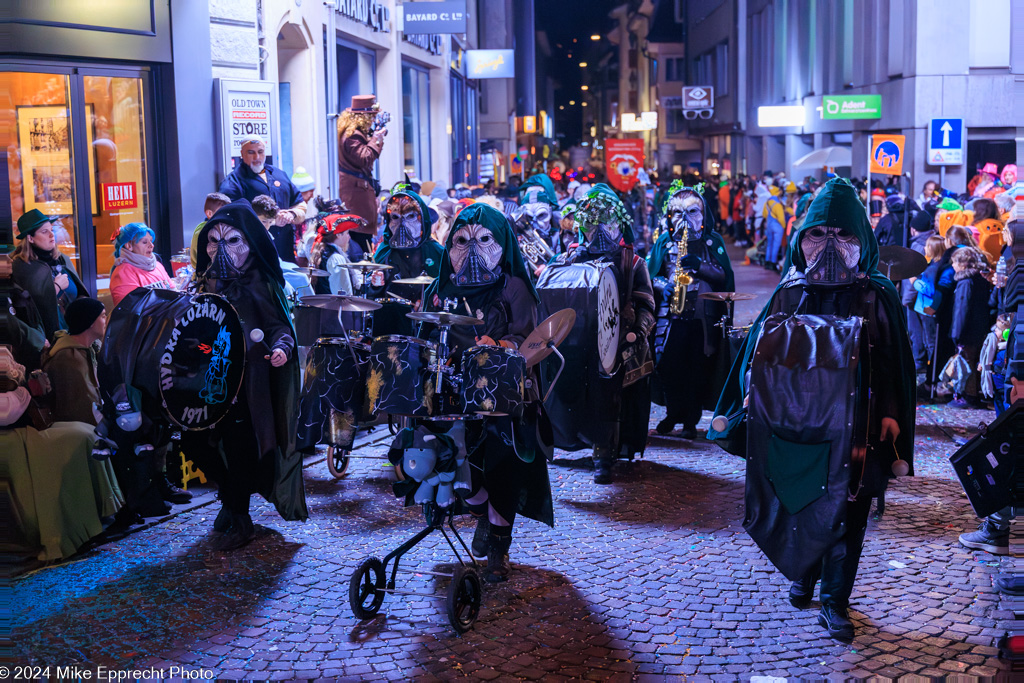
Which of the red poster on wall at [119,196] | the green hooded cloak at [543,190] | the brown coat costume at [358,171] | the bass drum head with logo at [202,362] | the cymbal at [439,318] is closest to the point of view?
the cymbal at [439,318]

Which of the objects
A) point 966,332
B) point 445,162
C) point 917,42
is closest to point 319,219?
point 966,332

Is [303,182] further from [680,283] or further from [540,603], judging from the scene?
[540,603]

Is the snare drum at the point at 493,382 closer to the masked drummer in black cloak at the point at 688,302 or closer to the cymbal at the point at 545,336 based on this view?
the cymbal at the point at 545,336

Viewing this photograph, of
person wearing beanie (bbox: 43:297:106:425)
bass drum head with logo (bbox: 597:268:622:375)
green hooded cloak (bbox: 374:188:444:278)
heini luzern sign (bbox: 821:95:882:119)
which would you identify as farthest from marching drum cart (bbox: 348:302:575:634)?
heini luzern sign (bbox: 821:95:882:119)

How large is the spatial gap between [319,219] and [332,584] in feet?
15.3

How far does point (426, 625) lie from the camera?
5137mm

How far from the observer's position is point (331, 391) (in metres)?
5.19

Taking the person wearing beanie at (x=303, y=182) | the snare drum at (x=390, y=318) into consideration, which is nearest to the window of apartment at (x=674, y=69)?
the person wearing beanie at (x=303, y=182)

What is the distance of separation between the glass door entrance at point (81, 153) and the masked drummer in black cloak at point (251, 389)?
3770 millimetres

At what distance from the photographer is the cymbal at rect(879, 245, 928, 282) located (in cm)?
727

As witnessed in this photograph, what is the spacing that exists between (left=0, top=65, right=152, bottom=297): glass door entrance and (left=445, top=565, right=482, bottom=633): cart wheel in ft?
19.4

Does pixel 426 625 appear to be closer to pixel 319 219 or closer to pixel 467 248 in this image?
pixel 467 248

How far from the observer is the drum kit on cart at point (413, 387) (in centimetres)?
485

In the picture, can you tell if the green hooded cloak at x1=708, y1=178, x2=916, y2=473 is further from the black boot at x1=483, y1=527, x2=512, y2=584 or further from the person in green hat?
the person in green hat
